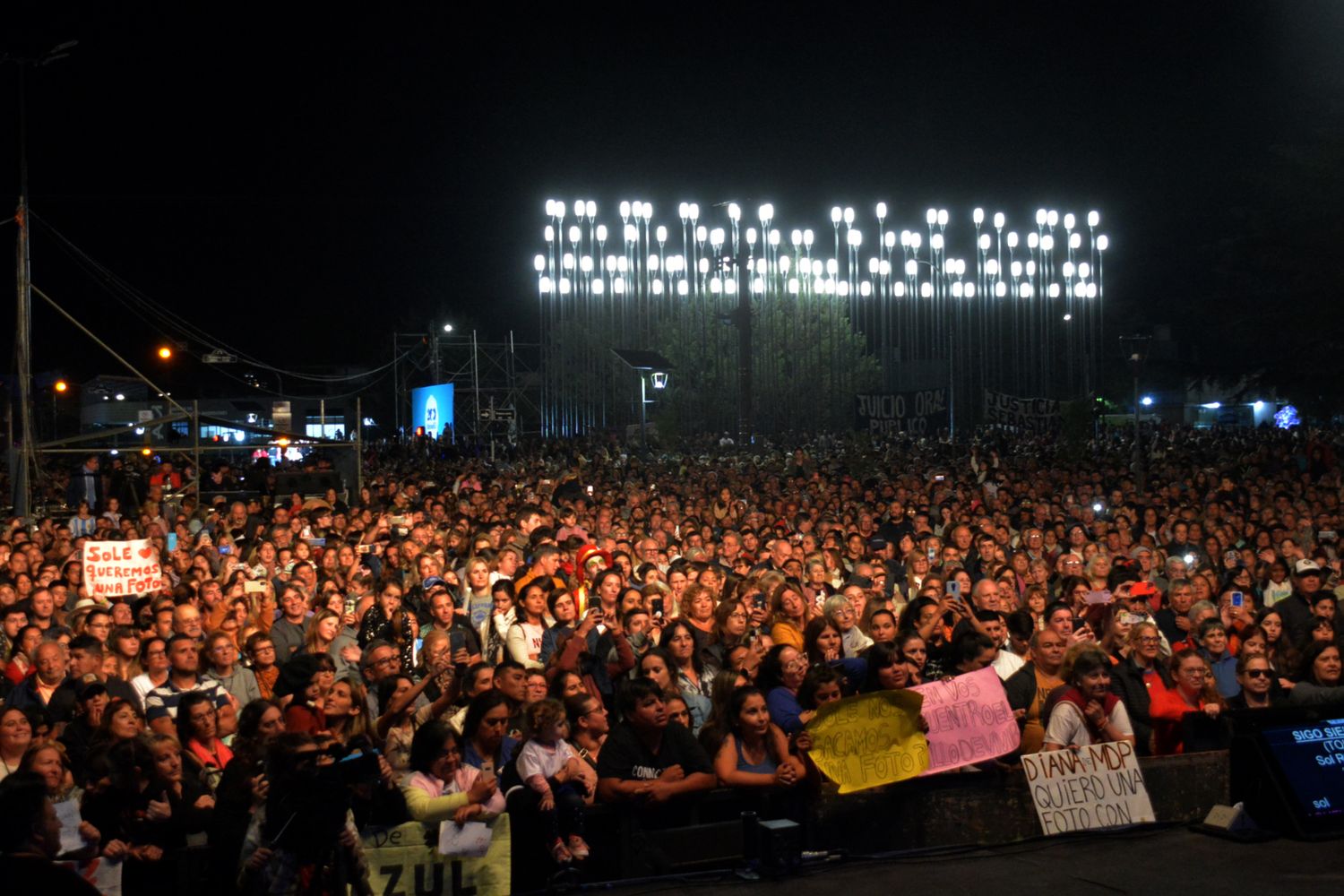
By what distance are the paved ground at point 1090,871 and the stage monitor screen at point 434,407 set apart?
43046 mm

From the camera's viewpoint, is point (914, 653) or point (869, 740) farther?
point (914, 653)

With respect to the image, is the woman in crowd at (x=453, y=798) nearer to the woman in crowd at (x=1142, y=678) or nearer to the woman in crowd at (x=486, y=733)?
the woman in crowd at (x=486, y=733)

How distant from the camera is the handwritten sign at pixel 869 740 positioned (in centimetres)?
666

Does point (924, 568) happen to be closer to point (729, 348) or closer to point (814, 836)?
point (814, 836)

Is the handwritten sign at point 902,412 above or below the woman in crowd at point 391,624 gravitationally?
above

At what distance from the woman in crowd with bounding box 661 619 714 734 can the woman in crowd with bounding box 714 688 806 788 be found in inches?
49.1

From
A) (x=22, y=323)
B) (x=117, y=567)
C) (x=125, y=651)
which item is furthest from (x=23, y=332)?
(x=125, y=651)

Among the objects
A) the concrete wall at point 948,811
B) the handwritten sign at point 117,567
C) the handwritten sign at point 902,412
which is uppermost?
the handwritten sign at point 902,412

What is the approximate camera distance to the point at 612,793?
20.4 feet

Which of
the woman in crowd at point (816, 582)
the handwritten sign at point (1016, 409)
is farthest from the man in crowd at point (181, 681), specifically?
the handwritten sign at point (1016, 409)

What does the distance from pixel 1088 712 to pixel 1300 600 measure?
4.86m

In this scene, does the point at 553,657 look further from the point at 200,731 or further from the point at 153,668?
the point at 200,731

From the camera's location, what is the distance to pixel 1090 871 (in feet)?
20.8

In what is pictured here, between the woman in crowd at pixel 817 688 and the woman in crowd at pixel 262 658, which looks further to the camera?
the woman in crowd at pixel 262 658
